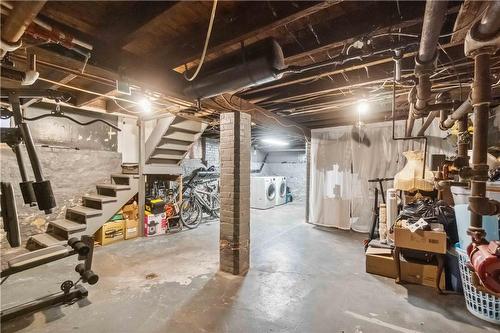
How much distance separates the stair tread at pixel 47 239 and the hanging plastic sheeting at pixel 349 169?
15.0 ft

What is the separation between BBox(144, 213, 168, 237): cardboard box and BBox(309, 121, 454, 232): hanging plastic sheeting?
3176 mm

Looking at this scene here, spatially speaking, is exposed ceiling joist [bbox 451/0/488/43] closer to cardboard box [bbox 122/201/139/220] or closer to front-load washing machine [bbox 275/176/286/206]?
cardboard box [bbox 122/201/139/220]

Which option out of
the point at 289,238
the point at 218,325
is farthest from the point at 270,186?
the point at 218,325

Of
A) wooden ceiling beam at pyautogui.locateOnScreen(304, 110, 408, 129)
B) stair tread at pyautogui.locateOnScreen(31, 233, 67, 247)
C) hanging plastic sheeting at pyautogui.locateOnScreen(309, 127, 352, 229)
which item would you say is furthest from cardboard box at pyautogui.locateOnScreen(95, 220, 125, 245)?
wooden ceiling beam at pyautogui.locateOnScreen(304, 110, 408, 129)

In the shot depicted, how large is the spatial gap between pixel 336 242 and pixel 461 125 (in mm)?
2745

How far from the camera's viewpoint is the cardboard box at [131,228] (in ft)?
14.0

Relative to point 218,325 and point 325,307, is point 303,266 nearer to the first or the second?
point 325,307

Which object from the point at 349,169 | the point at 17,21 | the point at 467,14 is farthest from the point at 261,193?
the point at 17,21

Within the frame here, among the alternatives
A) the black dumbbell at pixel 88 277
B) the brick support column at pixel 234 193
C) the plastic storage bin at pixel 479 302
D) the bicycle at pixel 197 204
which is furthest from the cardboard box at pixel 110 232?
the plastic storage bin at pixel 479 302

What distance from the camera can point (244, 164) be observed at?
9.66 feet

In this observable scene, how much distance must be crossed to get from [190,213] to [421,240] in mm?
4343

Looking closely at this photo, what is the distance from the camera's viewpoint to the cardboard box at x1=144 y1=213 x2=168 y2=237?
446cm

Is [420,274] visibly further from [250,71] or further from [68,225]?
[68,225]

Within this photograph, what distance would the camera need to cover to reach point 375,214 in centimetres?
386
